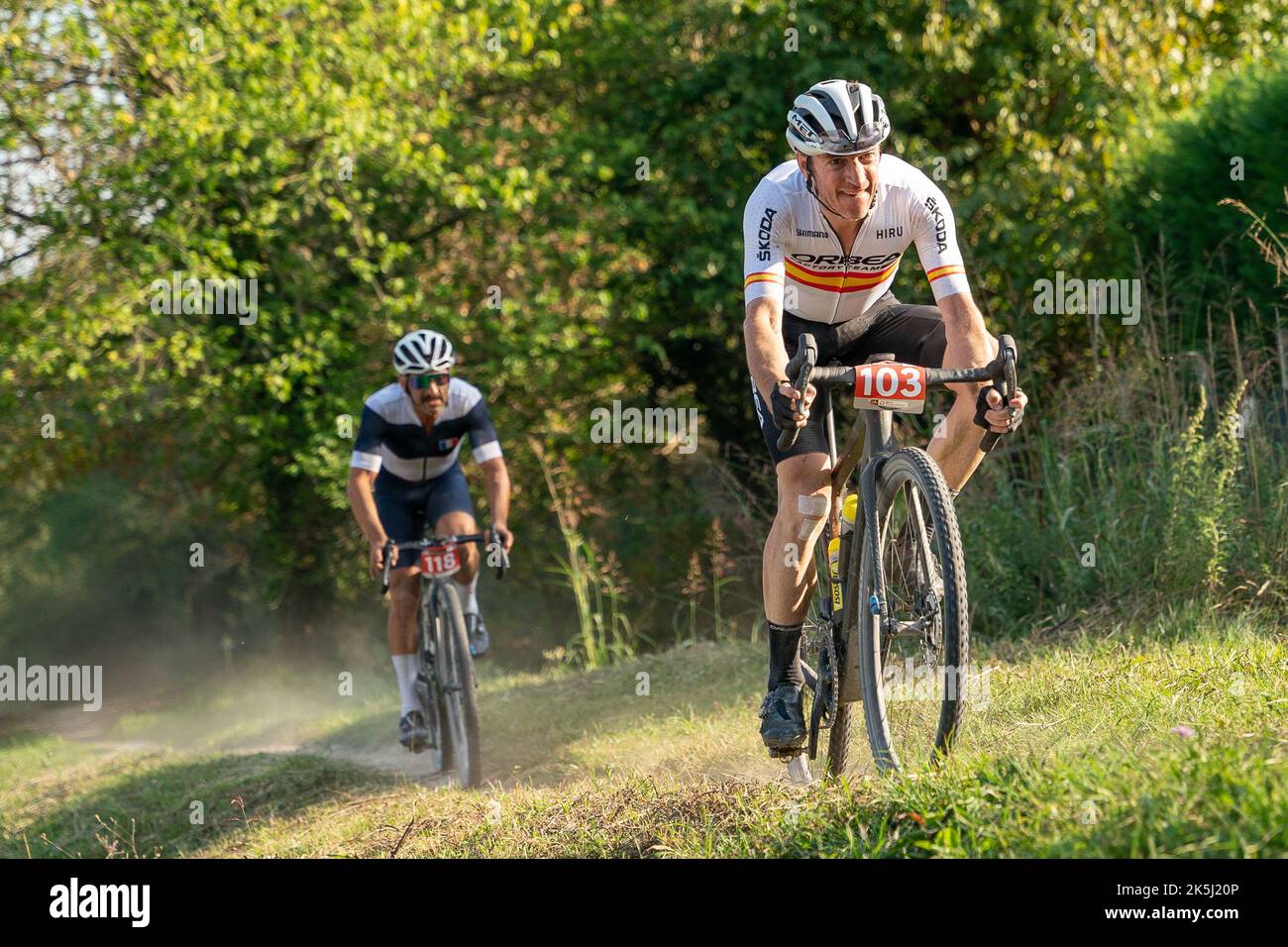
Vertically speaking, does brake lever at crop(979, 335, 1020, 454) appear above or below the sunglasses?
below

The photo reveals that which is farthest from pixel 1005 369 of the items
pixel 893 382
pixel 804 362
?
pixel 804 362

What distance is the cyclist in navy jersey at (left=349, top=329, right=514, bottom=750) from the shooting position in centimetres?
728

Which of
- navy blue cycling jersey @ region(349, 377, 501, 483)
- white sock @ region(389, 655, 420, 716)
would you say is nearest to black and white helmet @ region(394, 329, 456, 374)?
navy blue cycling jersey @ region(349, 377, 501, 483)

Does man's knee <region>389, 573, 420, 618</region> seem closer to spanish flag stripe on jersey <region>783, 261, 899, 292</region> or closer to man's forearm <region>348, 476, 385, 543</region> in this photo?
man's forearm <region>348, 476, 385, 543</region>

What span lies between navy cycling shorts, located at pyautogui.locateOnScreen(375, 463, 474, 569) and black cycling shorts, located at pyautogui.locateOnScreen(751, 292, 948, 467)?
314 centimetres

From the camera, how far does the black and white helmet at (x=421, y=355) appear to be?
7.23 m

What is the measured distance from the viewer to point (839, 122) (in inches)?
170

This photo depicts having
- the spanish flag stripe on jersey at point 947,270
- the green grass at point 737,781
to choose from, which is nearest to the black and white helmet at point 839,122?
the spanish flag stripe on jersey at point 947,270

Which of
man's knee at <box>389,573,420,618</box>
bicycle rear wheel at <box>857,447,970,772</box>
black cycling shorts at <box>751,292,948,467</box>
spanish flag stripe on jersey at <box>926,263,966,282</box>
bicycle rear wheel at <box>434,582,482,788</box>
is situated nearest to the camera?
bicycle rear wheel at <box>857,447,970,772</box>

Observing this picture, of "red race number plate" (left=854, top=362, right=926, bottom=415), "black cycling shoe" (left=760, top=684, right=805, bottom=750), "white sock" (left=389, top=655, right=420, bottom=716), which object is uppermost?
"red race number plate" (left=854, top=362, right=926, bottom=415)

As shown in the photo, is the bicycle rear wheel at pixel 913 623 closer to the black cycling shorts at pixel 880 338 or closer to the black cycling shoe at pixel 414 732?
the black cycling shorts at pixel 880 338
